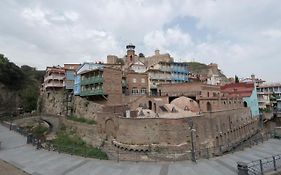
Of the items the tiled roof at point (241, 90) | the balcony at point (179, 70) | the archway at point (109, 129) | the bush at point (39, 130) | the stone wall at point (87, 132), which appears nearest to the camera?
the archway at point (109, 129)

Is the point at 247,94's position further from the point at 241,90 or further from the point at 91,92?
the point at 91,92

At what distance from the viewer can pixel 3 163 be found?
17547 mm

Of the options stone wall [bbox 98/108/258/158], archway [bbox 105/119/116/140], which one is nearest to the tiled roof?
stone wall [bbox 98/108/258/158]

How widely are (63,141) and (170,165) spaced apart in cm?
2531

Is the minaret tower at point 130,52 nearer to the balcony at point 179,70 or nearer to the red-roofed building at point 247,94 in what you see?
the balcony at point 179,70

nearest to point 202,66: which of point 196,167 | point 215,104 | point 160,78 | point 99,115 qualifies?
point 160,78

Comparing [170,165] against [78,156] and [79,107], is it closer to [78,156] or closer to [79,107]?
[78,156]

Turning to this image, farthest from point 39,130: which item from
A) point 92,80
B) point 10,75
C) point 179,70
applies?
point 179,70

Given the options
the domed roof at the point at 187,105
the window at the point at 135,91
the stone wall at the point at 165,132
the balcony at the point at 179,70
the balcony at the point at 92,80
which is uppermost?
the balcony at the point at 179,70

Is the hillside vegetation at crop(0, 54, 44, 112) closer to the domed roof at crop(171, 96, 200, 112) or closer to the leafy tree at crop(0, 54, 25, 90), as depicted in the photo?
the leafy tree at crop(0, 54, 25, 90)

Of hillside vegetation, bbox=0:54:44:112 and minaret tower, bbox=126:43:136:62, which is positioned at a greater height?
minaret tower, bbox=126:43:136:62

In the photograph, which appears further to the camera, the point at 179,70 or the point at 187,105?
the point at 179,70

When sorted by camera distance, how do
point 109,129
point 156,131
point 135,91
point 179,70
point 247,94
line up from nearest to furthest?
point 156,131
point 109,129
point 135,91
point 247,94
point 179,70

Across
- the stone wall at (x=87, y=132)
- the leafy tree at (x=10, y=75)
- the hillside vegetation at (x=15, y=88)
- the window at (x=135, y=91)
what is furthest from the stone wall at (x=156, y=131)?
the leafy tree at (x=10, y=75)
